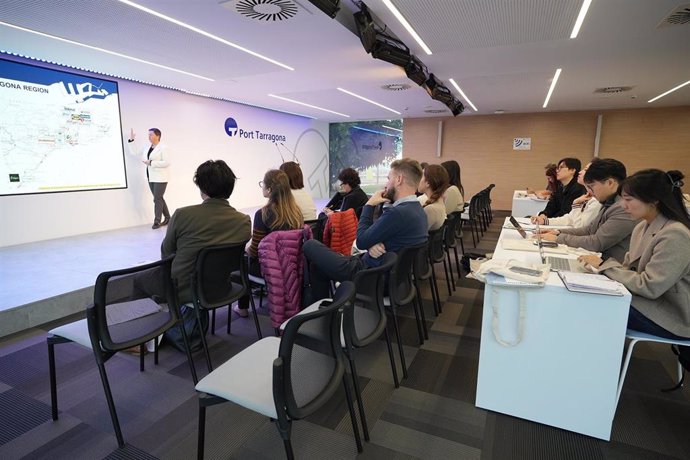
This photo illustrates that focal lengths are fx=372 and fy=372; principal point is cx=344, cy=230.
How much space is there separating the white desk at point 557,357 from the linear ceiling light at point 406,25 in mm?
2692

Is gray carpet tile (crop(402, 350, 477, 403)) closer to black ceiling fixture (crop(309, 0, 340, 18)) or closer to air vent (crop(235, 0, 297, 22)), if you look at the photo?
black ceiling fixture (crop(309, 0, 340, 18))

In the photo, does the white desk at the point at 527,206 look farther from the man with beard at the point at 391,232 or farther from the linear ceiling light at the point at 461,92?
the man with beard at the point at 391,232

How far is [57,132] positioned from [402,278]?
5.69 metres

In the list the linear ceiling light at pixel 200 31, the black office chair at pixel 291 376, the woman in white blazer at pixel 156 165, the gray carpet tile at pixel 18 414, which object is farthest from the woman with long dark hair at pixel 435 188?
the woman in white blazer at pixel 156 165

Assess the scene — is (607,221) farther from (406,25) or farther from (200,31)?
(200,31)

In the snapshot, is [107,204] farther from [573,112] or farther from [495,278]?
[573,112]

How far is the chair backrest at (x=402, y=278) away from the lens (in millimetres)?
2211

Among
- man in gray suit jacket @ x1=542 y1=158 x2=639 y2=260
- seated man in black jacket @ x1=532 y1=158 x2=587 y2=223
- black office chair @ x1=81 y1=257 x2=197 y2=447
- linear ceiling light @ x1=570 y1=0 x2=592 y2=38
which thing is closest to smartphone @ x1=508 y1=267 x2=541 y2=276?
man in gray suit jacket @ x1=542 y1=158 x2=639 y2=260

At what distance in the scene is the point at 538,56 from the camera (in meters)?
4.65

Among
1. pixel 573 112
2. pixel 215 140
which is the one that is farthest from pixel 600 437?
pixel 573 112

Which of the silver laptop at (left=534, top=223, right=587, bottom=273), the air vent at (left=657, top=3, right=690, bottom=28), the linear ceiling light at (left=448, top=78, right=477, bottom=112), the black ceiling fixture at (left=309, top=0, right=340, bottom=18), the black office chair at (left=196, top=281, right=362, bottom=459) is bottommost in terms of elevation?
the black office chair at (left=196, top=281, right=362, bottom=459)

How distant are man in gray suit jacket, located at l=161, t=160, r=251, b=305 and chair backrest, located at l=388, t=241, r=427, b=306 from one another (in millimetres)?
992

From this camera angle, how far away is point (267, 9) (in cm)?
325

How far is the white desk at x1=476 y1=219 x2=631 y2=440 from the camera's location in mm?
1721
